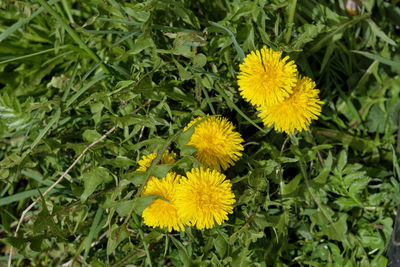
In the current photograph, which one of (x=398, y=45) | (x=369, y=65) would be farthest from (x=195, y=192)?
(x=398, y=45)

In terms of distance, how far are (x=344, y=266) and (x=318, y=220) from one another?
10.2 inches

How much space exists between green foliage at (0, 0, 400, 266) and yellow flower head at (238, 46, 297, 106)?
18cm

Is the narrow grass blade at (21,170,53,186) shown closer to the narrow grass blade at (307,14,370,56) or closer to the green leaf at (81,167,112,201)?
the green leaf at (81,167,112,201)

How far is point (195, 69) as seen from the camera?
1720 millimetres

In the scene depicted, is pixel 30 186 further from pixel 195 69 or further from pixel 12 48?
pixel 195 69

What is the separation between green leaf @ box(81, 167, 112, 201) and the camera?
164 centimetres

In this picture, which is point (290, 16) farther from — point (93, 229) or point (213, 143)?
point (93, 229)

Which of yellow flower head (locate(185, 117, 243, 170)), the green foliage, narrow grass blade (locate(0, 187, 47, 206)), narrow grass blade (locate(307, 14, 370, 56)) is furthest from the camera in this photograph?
narrow grass blade (locate(0, 187, 47, 206))

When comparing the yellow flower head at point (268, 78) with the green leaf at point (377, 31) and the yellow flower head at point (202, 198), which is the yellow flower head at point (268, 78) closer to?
the yellow flower head at point (202, 198)

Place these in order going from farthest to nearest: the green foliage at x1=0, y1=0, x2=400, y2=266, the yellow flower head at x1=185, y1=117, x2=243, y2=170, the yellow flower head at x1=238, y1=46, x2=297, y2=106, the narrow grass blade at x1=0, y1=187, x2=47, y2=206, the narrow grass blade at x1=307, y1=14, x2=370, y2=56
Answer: the narrow grass blade at x1=0, y1=187, x2=47, y2=206 < the narrow grass blade at x1=307, y1=14, x2=370, y2=56 < the green foliage at x1=0, y1=0, x2=400, y2=266 < the yellow flower head at x1=185, y1=117, x2=243, y2=170 < the yellow flower head at x1=238, y1=46, x2=297, y2=106

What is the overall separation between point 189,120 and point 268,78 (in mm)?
517

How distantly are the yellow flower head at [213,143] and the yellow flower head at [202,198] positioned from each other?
Result: 0.08 meters

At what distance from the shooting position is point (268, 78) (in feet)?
4.66

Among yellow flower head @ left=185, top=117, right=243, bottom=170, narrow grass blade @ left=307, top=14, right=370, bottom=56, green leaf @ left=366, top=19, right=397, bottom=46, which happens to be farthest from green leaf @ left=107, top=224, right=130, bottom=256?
green leaf @ left=366, top=19, right=397, bottom=46
